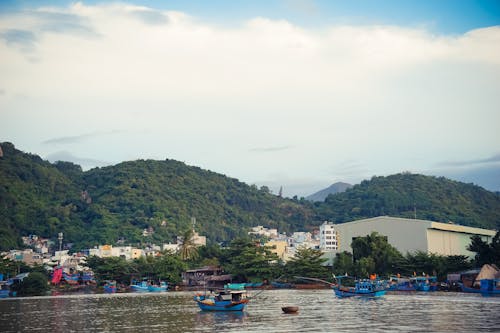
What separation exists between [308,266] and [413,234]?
42.1 ft

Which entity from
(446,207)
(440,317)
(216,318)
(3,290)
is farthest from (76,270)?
(446,207)

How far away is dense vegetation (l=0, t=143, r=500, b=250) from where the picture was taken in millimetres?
130750

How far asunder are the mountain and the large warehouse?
62.4m

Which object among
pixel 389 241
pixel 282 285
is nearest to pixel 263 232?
pixel 282 285

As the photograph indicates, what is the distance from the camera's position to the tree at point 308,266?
70562 mm

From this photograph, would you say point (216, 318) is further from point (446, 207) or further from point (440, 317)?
point (446, 207)

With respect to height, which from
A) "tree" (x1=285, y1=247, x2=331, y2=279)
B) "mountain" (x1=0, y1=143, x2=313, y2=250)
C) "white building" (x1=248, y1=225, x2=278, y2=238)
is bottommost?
"tree" (x1=285, y1=247, x2=331, y2=279)

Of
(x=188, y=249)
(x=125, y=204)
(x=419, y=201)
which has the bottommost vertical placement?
(x=188, y=249)

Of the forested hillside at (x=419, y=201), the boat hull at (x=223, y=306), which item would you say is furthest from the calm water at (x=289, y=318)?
the forested hillside at (x=419, y=201)

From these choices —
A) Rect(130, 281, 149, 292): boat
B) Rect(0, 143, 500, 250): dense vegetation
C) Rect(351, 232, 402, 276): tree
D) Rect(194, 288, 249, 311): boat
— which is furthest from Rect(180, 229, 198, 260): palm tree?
Rect(194, 288, 249, 311): boat

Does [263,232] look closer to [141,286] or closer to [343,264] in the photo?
[141,286]

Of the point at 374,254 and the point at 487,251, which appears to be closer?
the point at 487,251

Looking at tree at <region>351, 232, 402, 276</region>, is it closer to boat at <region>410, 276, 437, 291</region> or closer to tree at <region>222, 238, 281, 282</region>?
boat at <region>410, 276, 437, 291</region>

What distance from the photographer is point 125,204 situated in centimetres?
14375
